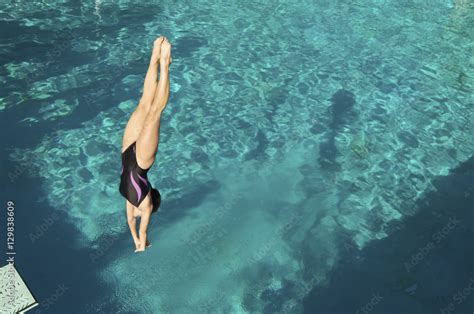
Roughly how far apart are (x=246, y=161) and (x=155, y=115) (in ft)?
20.4

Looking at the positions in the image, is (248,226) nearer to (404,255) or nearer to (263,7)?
(404,255)

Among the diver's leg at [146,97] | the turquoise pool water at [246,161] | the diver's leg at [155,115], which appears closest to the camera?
the diver's leg at [155,115]

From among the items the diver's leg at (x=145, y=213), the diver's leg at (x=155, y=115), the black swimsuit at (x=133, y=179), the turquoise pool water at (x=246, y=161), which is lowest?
the turquoise pool water at (x=246, y=161)

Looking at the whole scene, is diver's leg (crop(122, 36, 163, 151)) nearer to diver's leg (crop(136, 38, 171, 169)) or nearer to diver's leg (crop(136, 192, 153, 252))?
diver's leg (crop(136, 38, 171, 169))

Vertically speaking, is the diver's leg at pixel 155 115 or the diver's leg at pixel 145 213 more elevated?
the diver's leg at pixel 155 115

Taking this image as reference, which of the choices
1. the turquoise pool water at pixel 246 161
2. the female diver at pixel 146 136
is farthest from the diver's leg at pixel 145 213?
the turquoise pool water at pixel 246 161

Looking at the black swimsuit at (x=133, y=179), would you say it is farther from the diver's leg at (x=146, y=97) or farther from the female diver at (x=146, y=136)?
the diver's leg at (x=146, y=97)

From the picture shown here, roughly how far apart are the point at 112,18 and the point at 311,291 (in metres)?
12.1

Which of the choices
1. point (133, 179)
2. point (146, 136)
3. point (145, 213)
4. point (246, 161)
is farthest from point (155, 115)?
point (246, 161)

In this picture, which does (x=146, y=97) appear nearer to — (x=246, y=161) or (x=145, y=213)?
(x=145, y=213)

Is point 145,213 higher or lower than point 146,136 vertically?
lower

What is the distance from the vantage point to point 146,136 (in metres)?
4.80

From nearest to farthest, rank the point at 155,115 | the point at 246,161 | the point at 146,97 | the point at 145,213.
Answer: the point at 155,115 → the point at 146,97 → the point at 145,213 → the point at 246,161

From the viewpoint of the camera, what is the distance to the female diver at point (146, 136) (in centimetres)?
466
